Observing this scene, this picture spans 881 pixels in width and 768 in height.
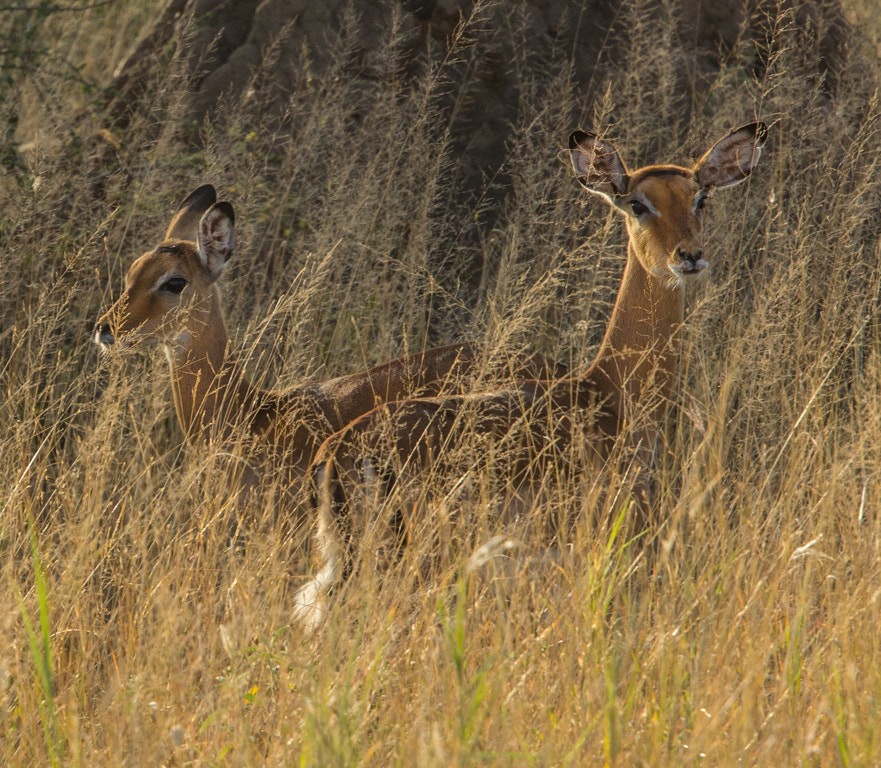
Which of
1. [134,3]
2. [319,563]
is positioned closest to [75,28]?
[134,3]

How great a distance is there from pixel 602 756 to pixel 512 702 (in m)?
0.22

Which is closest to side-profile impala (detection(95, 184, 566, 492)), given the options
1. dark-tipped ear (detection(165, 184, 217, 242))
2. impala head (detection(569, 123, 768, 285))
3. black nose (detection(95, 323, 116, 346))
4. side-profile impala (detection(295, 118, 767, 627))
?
black nose (detection(95, 323, 116, 346))

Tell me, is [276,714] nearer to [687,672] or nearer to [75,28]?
[687,672]

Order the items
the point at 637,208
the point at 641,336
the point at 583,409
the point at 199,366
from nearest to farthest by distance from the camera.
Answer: the point at 583,409, the point at 641,336, the point at 637,208, the point at 199,366

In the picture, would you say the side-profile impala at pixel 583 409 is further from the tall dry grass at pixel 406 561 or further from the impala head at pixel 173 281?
the impala head at pixel 173 281

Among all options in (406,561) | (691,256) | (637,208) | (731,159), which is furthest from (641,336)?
(406,561)

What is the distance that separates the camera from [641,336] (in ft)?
15.9

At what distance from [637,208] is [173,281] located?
1924 millimetres

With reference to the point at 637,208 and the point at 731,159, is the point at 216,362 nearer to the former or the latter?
the point at 637,208

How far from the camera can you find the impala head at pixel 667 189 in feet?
15.6

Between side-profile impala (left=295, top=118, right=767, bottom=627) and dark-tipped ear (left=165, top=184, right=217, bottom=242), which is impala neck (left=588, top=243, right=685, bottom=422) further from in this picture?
dark-tipped ear (left=165, top=184, right=217, bottom=242)

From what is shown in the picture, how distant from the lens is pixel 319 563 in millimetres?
3791

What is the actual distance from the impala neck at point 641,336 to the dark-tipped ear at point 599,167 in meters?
0.27

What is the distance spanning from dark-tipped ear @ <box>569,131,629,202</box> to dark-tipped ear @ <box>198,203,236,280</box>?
4.78 ft
